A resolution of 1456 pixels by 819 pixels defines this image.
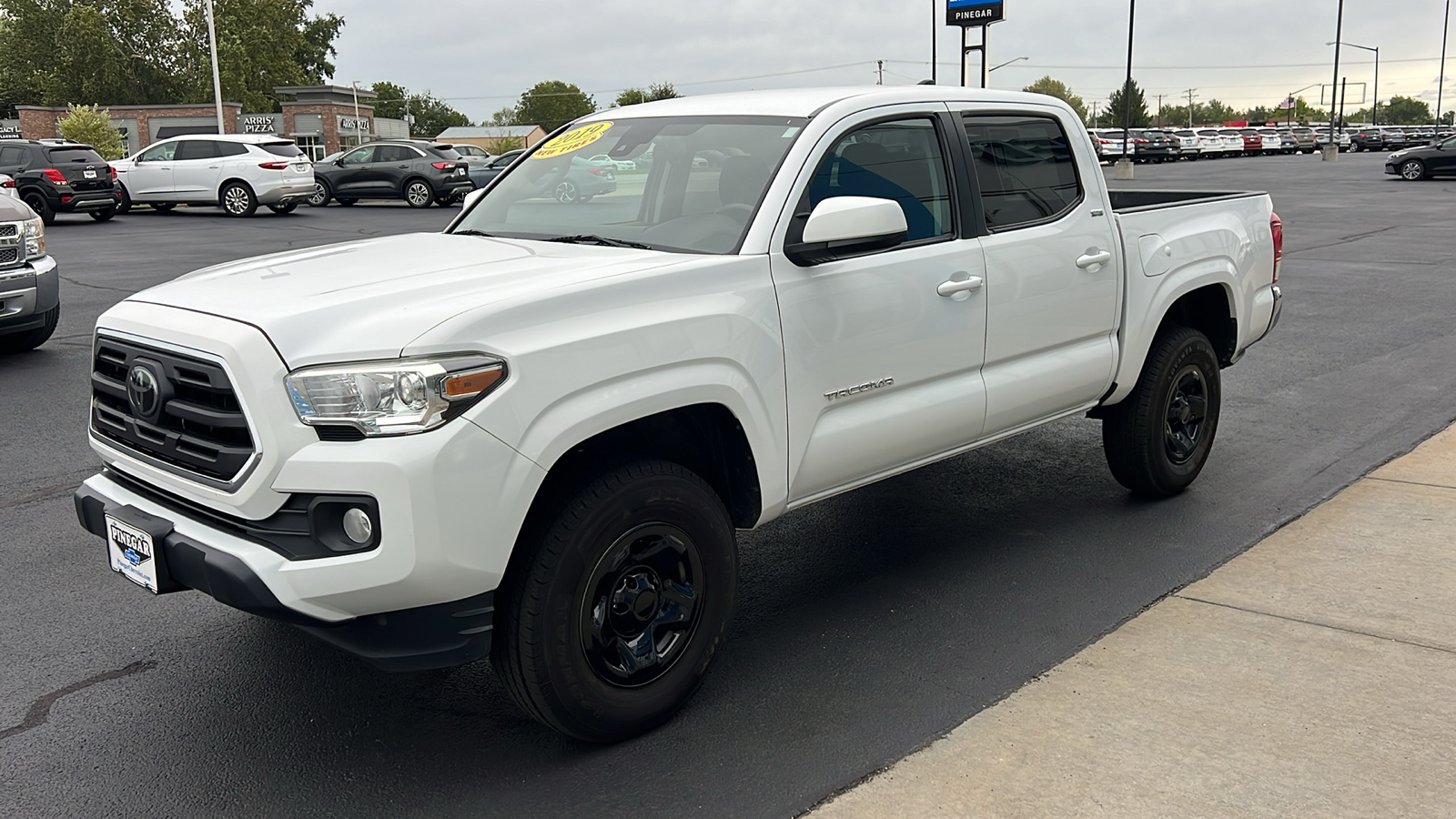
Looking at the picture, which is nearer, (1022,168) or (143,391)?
(143,391)

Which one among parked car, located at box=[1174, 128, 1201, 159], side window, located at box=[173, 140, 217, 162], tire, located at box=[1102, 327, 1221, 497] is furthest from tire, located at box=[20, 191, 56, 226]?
parked car, located at box=[1174, 128, 1201, 159]

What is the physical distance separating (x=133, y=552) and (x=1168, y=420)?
4369mm

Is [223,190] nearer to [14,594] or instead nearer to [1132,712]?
[14,594]

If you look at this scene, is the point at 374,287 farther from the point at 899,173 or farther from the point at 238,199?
the point at 238,199

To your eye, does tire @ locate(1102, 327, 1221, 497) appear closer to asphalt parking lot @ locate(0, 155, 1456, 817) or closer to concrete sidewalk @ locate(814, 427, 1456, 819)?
asphalt parking lot @ locate(0, 155, 1456, 817)

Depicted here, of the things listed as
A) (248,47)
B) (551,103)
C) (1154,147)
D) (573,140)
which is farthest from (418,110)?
(573,140)

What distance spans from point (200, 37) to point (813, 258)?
8323 cm

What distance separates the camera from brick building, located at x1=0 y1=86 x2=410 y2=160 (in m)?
54.7

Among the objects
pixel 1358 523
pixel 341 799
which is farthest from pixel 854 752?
pixel 1358 523

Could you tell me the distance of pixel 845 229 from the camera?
363 cm

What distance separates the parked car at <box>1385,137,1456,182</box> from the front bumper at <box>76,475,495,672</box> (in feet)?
129

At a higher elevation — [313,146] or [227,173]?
[313,146]

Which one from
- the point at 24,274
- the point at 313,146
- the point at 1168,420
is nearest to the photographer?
the point at 1168,420

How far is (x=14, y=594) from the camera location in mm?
4609
